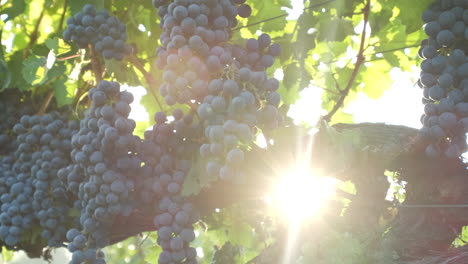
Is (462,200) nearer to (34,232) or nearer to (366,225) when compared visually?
(366,225)

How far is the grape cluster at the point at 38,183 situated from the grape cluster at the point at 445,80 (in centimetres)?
129

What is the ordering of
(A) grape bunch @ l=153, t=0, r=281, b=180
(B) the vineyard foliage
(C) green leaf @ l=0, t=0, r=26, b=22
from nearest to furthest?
(A) grape bunch @ l=153, t=0, r=281, b=180 → (B) the vineyard foliage → (C) green leaf @ l=0, t=0, r=26, b=22

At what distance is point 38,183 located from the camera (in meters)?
1.97

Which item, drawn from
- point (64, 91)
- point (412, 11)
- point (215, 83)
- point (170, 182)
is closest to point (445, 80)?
point (412, 11)

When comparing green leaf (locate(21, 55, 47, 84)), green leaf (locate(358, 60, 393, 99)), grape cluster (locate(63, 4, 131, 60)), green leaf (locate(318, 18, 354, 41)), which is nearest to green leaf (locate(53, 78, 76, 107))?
green leaf (locate(21, 55, 47, 84))

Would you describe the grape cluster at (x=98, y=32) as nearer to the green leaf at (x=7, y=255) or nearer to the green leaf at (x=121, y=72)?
the green leaf at (x=121, y=72)

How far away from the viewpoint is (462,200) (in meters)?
1.42

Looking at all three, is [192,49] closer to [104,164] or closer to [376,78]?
[104,164]

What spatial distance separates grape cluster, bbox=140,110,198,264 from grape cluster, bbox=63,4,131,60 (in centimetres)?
29

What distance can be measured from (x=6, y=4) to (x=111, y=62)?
3.55ft

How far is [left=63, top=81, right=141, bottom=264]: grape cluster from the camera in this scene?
161 cm

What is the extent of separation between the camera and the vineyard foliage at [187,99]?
1.46 m

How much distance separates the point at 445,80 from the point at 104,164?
1013mm

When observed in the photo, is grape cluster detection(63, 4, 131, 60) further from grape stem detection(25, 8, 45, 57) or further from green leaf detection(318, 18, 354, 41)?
grape stem detection(25, 8, 45, 57)
